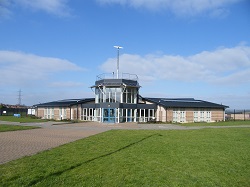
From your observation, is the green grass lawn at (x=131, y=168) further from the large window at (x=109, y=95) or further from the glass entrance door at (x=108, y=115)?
the large window at (x=109, y=95)

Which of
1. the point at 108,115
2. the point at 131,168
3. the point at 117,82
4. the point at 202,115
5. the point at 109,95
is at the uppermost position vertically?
the point at 117,82

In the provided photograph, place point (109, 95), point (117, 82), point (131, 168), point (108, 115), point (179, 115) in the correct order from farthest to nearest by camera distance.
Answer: point (179, 115)
point (109, 95)
point (117, 82)
point (108, 115)
point (131, 168)

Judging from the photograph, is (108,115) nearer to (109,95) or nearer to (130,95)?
(109,95)

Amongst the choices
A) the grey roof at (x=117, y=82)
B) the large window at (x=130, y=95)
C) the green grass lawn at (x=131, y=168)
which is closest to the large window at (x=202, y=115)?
the large window at (x=130, y=95)

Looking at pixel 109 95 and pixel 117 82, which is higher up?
pixel 117 82

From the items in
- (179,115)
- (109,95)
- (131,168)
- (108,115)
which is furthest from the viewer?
(179,115)

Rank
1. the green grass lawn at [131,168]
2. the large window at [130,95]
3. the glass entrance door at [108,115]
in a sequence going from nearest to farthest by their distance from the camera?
the green grass lawn at [131,168] < the glass entrance door at [108,115] < the large window at [130,95]

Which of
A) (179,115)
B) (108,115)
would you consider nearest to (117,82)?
(108,115)

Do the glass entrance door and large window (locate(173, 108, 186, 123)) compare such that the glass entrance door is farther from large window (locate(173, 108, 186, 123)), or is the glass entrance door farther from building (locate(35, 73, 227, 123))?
large window (locate(173, 108, 186, 123))

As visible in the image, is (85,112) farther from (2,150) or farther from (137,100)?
(2,150)

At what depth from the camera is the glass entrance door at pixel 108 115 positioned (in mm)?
36594

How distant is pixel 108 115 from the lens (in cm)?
3688

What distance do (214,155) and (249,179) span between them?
3.23 m

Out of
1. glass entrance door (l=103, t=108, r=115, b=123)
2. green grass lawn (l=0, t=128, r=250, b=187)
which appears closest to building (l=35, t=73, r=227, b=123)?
glass entrance door (l=103, t=108, r=115, b=123)
